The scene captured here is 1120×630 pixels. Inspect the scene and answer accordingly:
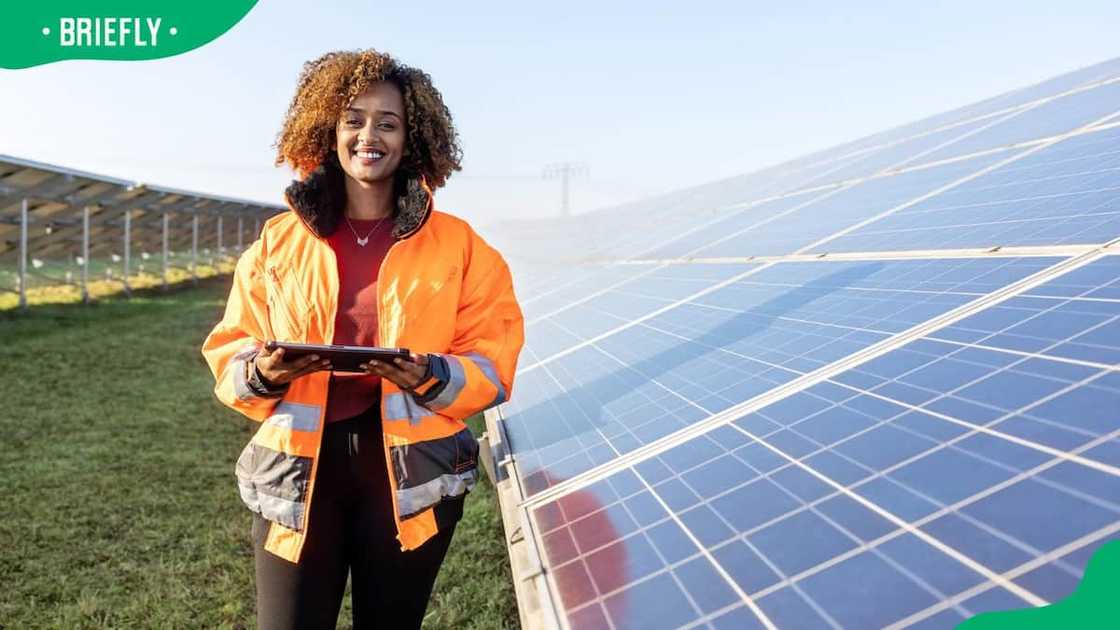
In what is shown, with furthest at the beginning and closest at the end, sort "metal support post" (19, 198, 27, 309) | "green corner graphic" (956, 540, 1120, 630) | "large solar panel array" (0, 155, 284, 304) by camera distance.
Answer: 1. "metal support post" (19, 198, 27, 309)
2. "large solar panel array" (0, 155, 284, 304)
3. "green corner graphic" (956, 540, 1120, 630)

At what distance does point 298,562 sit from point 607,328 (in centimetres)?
343

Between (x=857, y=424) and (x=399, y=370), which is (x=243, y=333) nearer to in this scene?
(x=399, y=370)

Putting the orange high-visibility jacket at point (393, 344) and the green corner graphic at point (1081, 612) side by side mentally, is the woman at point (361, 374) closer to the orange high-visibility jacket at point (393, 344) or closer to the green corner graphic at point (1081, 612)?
the orange high-visibility jacket at point (393, 344)

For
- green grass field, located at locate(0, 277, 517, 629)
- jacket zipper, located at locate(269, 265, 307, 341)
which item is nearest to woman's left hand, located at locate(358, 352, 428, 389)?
jacket zipper, located at locate(269, 265, 307, 341)

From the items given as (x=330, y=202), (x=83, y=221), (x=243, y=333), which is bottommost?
(x=83, y=221)

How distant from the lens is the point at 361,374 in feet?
8.00

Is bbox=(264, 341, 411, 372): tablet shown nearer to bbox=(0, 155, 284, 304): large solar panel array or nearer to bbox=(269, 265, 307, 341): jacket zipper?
bbox=(269, 265, 307, 341): jacket zipper

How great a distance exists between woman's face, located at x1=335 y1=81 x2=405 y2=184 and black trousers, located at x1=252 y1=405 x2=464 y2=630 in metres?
0.81

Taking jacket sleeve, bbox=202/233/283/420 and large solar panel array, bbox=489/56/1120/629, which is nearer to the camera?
large solar panel array, bbox=489/56/1120/629

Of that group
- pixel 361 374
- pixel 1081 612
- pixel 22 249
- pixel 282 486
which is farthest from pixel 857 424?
pixel 22 249

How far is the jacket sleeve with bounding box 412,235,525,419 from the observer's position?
92.6 inches

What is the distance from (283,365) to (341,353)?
183 millimetres

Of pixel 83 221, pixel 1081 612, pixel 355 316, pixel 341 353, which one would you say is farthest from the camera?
pixel 83 221

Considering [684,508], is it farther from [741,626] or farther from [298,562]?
[298,562]
